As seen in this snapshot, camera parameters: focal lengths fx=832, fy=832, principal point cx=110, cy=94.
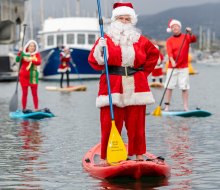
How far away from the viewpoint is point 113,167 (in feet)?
28.5

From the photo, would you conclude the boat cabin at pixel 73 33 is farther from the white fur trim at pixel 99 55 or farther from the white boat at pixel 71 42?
the white fur trim at pixel 99 55

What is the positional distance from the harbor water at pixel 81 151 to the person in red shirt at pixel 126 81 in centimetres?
60

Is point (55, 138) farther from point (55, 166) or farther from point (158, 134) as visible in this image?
point (55, 166)

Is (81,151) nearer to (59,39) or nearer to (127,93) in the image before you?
(127,93)

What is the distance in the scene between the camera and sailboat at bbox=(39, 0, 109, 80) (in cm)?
4566

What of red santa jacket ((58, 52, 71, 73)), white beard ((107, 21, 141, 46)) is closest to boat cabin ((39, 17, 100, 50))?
red santa jacket ((58, 52, 71, 73))

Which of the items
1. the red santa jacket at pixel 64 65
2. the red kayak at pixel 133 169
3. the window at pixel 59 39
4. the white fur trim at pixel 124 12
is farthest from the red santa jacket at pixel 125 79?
the window at pixel 59 39

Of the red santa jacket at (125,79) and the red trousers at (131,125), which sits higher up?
the red santa jacket at (125,79)

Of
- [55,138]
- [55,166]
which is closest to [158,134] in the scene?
[55,138]

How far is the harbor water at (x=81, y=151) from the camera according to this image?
28.2 feet

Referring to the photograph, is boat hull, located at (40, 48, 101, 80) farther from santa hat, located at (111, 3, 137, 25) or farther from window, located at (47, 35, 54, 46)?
santa hat, located at (111, 3, 137, 25)

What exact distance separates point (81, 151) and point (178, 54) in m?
6.65

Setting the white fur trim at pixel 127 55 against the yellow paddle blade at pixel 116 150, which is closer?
the yellow paddle blade at pixel 116 150

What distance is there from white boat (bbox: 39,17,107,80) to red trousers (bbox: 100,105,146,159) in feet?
117
